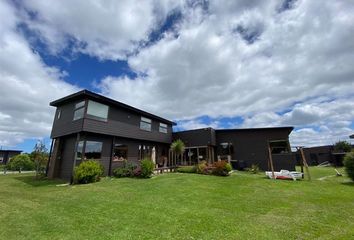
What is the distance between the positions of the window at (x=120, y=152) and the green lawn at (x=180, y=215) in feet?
22.9

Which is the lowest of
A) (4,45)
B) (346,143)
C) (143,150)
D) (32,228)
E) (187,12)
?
(32,228)

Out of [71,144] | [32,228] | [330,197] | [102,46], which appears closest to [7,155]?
[71,144]

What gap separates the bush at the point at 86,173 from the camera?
11449 millimetres

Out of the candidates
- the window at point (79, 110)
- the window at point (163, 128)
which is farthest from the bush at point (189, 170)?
the window at point (79, 110)

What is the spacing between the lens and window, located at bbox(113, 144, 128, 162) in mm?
15716

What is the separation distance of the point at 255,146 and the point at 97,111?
51.3 feet

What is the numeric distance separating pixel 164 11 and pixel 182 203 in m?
9.78

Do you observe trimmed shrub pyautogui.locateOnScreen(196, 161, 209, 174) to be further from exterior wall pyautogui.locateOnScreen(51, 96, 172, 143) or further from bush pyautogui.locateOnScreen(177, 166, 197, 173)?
exterior wall pyautogui.locateOnScreen(51, 96, 172, 143)

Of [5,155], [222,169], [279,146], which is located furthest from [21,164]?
[279,146]

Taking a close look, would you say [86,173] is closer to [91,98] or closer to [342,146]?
[91,98]

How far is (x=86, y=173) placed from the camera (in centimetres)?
1157

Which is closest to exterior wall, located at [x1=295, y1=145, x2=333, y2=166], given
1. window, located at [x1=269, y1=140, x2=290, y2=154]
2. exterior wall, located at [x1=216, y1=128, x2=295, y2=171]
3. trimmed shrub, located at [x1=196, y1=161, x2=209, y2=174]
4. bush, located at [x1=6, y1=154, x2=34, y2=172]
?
window, located at [x1=269, y1=140, x2=290, y2=154]

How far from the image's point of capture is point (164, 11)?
404 inches

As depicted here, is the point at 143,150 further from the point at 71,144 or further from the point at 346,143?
the point at 346,143
